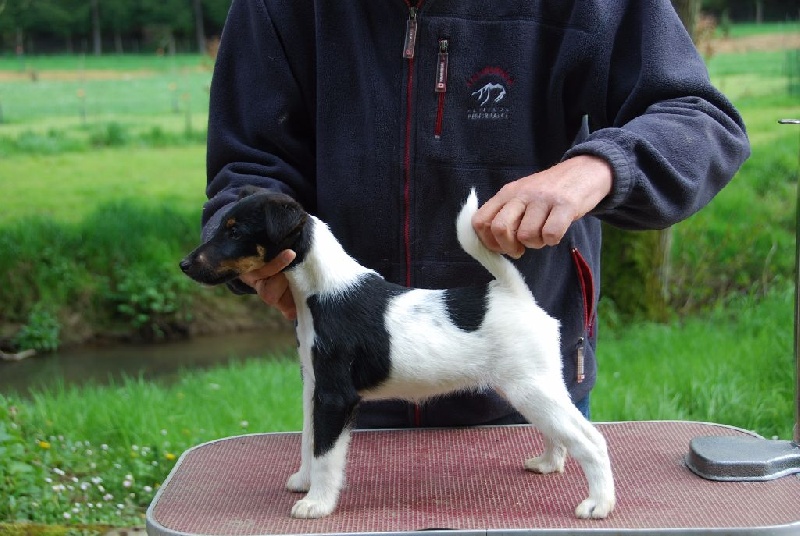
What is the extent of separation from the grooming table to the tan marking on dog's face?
1.44 feet

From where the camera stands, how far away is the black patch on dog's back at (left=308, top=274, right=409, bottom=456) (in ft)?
5.46

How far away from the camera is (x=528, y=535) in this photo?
5.16 feet

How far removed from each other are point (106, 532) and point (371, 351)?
7.08 ft

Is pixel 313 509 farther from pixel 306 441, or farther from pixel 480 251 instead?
pixel 480 251

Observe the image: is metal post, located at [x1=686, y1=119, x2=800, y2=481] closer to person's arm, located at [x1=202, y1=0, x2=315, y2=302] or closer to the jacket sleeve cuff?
the jacket sleeve cuff

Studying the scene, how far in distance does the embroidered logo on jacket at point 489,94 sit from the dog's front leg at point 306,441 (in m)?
0.63

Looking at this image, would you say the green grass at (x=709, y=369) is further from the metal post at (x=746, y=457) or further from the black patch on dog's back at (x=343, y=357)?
the black patch on dog's back at (x=343, y=357)

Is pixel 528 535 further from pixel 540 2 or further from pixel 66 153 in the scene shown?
pixel 66 153

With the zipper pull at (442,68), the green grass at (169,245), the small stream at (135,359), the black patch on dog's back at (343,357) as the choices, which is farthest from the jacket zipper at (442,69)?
the small stream at (135,359)

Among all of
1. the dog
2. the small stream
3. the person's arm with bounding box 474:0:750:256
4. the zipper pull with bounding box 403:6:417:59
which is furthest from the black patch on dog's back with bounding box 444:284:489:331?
the small stream

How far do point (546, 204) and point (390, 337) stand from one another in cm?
35

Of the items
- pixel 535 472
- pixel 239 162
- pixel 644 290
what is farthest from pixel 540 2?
pixel 644 290

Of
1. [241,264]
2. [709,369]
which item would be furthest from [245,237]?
[709,369]

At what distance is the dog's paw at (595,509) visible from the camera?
5.34 feet
